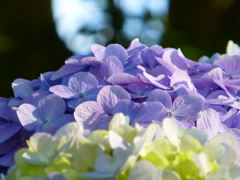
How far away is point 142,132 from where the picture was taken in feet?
1.47

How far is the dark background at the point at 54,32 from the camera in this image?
6.25 ft

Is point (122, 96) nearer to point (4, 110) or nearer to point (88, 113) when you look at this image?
point (88, 113)

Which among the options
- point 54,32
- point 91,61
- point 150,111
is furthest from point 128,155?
point 54,32

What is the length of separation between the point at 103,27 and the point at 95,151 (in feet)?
6.13

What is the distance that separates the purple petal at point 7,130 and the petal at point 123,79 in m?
0.11

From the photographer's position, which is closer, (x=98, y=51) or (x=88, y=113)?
(x=88, y=113)

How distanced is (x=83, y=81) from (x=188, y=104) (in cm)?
12

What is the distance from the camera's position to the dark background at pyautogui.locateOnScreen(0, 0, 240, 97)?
1905mm

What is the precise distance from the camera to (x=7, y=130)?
1.87ft

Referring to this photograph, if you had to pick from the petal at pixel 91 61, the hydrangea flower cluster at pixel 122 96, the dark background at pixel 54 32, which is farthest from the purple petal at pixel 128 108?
the dark background at pixel 54 32

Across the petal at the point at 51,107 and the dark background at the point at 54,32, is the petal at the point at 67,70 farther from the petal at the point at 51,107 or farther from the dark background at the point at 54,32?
the dark background at the point at 54,32

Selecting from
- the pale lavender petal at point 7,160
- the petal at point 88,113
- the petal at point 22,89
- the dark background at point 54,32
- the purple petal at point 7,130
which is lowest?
the dark background at point 54,32

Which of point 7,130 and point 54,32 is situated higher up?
point 7,130

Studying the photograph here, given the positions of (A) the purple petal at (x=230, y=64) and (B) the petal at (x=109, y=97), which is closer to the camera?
(B) the petal at (x=109, y=97)
